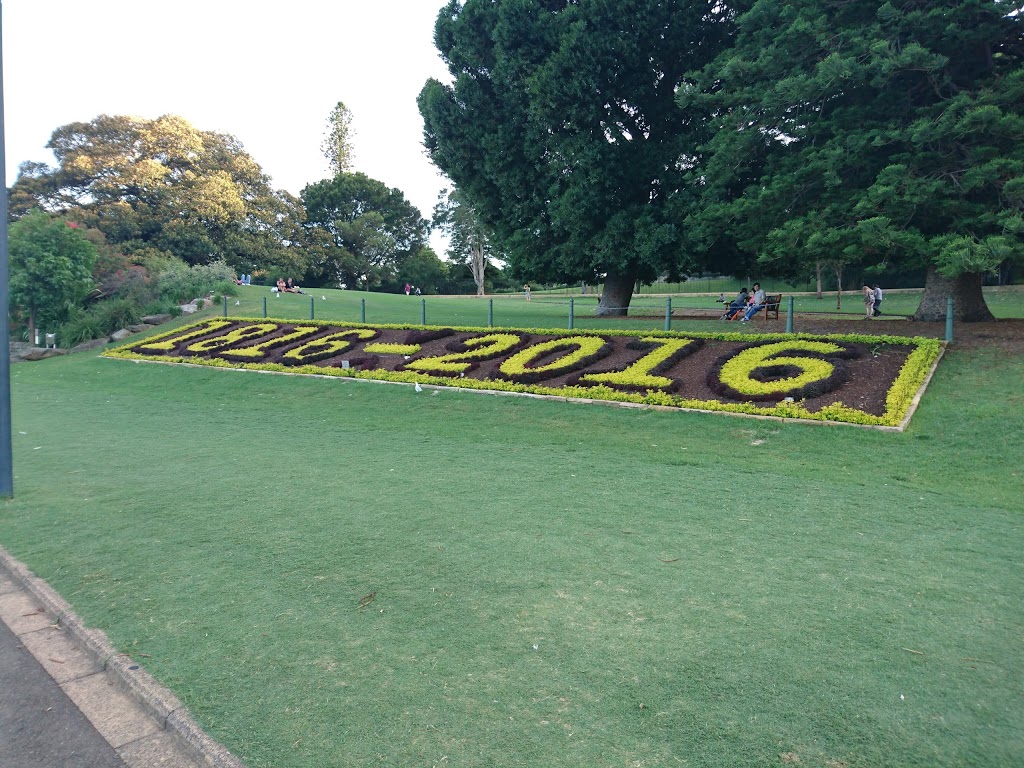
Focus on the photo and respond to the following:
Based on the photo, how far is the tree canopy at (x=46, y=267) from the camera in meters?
25.1

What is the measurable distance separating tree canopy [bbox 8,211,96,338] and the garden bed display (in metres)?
7.53

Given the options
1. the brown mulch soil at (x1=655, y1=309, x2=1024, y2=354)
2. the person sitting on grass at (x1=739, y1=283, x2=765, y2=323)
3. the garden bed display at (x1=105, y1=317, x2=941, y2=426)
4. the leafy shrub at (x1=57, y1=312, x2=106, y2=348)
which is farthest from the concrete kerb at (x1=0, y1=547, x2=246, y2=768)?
the leafy shrub at (x1=57, y1=312, x2=106, y2=348)

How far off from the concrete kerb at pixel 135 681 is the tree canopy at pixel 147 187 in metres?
43.7

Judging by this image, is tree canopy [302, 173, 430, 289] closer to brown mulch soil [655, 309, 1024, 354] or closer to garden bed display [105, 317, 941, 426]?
garden bed display [105, 317, 941, 426]

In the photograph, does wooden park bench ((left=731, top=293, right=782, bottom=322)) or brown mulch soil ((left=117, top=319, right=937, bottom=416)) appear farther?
wooden park bench ((left=731, top=293, right=782, bottom=322))

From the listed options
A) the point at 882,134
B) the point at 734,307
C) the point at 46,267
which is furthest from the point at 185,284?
the point at 882,134

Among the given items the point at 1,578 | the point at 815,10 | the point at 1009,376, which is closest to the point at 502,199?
the point at 815,10

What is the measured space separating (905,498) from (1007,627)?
2.94m

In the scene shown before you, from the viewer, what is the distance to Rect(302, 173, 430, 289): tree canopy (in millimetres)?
61031

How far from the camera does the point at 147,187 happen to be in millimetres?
45906

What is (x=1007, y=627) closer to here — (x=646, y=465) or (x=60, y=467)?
(x=646, y=465)

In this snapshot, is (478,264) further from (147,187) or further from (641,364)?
(641,364)

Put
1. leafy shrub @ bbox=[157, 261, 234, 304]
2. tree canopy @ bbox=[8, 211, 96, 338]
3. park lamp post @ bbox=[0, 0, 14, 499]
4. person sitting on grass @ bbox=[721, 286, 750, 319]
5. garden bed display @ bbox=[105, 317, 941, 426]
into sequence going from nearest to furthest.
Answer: park lamp post @ bbox=[0, 0, 14, 499] < garden bed display @ bbox=[105, 317, 941, 426] < person sitting on grass @ bbox=[721, 286, 750, 319] < tree canopy @ bbox=[8, 211, 96, 338] < leafy shrub @ bbox=[157, 261, 234, 304]

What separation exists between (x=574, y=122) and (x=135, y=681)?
18532mm
